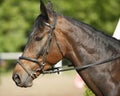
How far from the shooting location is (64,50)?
239 inches

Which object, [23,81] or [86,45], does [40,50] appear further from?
[86,45]

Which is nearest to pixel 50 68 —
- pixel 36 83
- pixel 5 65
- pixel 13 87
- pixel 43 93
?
pixel 43 93

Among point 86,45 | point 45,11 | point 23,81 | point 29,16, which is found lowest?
point 29,16

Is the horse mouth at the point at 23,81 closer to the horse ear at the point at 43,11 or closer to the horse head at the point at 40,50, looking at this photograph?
the horse head at the point at 40,50

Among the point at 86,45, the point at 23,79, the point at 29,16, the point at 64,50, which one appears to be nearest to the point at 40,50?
the point at 64,50

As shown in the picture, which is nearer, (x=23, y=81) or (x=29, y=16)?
(x=23, y=81)

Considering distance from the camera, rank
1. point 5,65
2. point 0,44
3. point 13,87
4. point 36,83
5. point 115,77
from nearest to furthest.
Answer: point 115,77
point 13,87
point 36,83
point 5,65
point 0,44

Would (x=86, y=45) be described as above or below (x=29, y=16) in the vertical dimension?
above

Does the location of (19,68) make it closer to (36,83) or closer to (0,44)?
(36,83)

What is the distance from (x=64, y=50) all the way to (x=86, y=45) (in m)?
0.28

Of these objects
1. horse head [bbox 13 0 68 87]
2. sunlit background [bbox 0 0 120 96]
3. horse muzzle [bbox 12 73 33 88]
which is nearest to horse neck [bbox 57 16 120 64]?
horse head [bbox 13 0 68 87]

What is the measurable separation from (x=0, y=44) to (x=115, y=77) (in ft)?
77.1

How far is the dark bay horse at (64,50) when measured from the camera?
6.01 metres

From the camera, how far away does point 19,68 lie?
19.8ft
